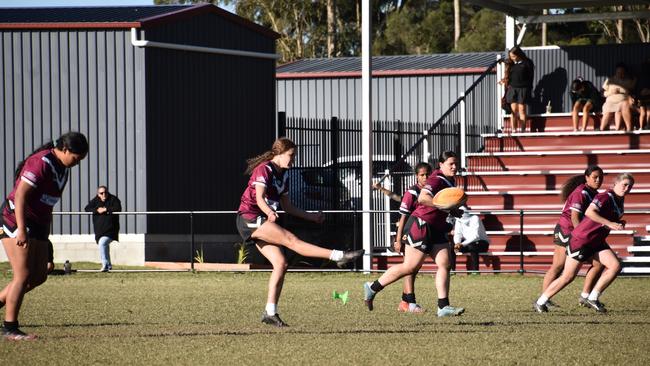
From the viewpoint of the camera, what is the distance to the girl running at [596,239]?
14172 mm

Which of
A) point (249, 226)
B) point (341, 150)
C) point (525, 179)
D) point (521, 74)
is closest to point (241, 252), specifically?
point (341, 150)

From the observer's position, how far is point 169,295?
17.5 m

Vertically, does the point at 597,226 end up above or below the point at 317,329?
above

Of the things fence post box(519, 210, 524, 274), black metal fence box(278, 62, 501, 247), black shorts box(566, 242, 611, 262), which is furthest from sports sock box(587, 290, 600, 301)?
black metal fence box(278, 62, 501, 247)

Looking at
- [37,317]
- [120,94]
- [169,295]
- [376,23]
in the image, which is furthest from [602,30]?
[37,317]

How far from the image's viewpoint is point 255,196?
12398mm

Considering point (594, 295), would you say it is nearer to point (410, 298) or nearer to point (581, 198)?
point (581, 198)

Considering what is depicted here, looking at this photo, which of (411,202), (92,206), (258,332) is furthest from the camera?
(92,206)

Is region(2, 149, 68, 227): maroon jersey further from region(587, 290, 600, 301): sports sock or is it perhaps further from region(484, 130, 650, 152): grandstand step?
region(484, 130, 650, 152): grandstand step

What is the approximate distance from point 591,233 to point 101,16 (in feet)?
52.7

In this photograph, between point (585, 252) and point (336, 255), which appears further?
point (585, 252)

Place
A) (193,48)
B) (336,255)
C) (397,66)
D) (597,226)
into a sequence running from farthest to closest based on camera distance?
1. (397,66)
2. (193,48)
3. (597,226)
4. (336,255)

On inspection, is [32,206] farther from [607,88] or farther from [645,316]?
[607,88]

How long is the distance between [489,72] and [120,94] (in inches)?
313
